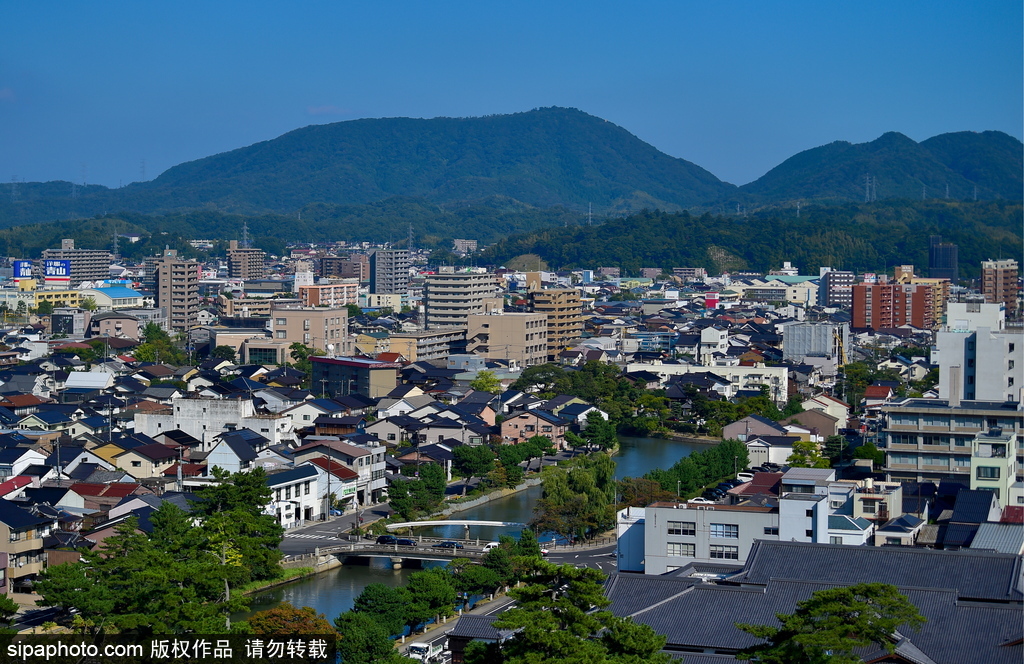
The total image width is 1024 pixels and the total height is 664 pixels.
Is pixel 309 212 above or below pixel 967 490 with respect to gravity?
above

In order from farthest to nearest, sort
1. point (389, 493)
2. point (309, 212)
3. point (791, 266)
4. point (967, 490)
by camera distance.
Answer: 1. point (309, 212)
2. point (791, 266)
3. point (389, 493)
4. point (967, 490)

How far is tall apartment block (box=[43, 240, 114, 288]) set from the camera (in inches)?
1582

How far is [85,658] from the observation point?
5.98 m

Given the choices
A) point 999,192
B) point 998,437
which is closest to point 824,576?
point 998,437

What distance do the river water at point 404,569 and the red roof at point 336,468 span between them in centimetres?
98

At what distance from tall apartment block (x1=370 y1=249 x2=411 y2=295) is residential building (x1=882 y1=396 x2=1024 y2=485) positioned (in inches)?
1108

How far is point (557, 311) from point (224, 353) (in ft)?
19.7

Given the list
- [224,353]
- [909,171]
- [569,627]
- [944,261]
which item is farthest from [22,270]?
[909,171]

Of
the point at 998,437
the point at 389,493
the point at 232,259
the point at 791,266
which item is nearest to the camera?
the point at 998,437

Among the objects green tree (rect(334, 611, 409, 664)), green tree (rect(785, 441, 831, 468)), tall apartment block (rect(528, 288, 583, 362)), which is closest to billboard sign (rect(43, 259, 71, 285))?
tall apartment block (rect(528, 288, 583, 362))

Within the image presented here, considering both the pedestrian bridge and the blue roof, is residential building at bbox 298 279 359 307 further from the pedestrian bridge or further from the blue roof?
the pedestrian bridge

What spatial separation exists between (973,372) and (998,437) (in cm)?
291

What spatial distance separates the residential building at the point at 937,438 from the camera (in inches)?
428

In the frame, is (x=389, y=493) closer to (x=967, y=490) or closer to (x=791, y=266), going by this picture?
(x=967, y=490)
